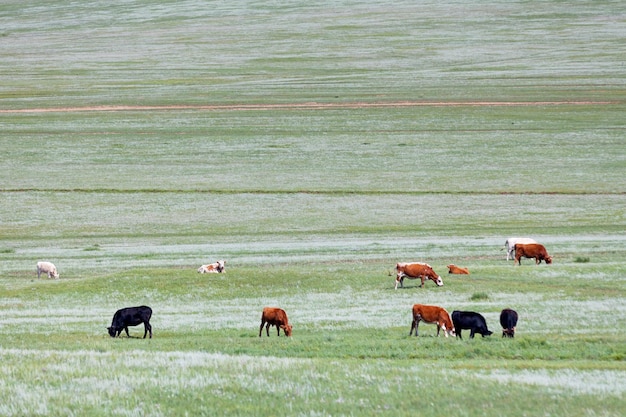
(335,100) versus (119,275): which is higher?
(335,100)

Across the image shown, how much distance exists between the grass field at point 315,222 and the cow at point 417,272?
0.46 meters

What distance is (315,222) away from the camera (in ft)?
171

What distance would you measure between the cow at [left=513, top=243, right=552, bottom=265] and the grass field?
4.49ft

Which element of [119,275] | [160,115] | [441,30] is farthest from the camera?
[441,30]

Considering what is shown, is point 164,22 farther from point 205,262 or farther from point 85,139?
point 205,262

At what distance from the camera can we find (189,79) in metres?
133

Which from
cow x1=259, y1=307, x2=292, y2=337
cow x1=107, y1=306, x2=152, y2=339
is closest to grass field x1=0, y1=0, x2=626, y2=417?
cow x1=107, y1=306, x2=152, y2=339

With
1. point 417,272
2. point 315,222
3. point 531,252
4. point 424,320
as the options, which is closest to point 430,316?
point 424,320

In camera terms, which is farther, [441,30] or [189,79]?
[441,30]

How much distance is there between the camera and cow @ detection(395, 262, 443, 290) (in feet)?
98.5

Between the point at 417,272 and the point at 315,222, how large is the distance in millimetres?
22270

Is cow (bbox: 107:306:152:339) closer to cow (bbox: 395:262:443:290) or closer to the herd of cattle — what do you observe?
the herd of cattle

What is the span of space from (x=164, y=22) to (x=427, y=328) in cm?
17873

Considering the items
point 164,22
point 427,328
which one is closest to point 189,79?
point 164,22
